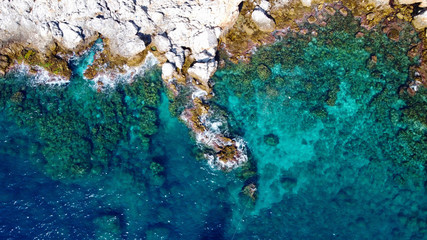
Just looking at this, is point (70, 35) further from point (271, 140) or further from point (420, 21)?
point (420, 21)

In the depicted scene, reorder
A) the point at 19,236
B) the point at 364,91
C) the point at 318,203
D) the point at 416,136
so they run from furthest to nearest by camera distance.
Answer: the point at 364,91 < the point at 416,136 < the point at 318,203 < the point at 19,236

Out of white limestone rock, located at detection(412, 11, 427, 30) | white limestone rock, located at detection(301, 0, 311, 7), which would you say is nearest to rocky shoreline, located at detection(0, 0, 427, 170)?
white limestone rock, located at detection(412, 11, 427, 30)

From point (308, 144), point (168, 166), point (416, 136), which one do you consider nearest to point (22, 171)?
point (168, 166)

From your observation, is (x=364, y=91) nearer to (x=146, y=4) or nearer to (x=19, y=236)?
(x=146, y=4)

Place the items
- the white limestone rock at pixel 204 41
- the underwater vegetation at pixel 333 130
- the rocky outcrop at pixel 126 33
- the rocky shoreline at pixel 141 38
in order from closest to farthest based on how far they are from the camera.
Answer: the underwater vegetation at pixel 333 130
the rocky shoreline at pixel 141 38
the rocky outcrop at pixel 126 33
the white limestone rock at pixel 204 41

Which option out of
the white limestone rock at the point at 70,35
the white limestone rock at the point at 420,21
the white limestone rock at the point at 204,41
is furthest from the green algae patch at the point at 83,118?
the white limestone rock at the point at 420,21

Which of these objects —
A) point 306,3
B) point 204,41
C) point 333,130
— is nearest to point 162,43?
point 204,41

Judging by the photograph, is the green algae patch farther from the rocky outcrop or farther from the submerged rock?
the submerged rock

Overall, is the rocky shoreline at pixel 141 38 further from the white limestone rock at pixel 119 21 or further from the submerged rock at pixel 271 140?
the submerged rock at pixel 271 140
